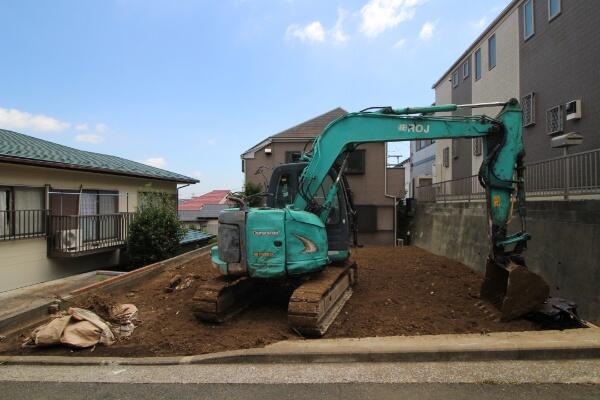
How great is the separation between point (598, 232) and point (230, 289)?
548 cm

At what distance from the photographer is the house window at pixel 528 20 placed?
14164mm

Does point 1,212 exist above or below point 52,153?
below

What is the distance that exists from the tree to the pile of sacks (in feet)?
22.8

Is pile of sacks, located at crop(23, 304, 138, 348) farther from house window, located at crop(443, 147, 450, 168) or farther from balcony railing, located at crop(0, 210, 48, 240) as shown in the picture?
house window, located at crop(443, 147, 450, 168)

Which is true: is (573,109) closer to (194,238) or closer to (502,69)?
(502,69)

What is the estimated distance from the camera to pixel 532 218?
26.3 feet

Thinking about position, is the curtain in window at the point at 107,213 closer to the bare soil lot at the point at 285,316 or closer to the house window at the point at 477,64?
the bare soil lot at the point at 285,316

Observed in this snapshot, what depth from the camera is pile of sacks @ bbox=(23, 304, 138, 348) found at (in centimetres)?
574

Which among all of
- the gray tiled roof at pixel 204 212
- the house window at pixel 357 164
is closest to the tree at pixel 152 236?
the house window at pixel 357 164

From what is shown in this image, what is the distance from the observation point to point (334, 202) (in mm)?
7523

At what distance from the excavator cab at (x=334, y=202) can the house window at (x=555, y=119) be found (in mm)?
8009

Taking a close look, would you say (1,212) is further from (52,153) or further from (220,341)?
(220,341)

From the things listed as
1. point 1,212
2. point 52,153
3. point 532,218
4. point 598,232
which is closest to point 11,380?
point 1,212

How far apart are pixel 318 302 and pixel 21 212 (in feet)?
27.9
